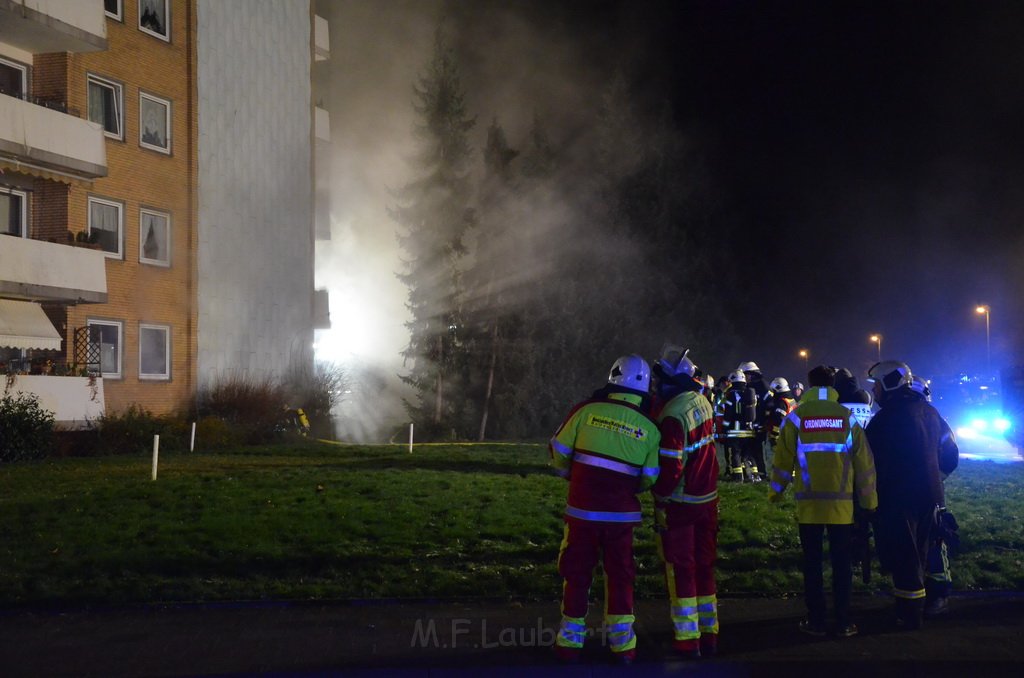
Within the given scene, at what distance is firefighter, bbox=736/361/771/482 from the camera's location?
51.3ft

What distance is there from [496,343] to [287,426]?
14706 millimetres

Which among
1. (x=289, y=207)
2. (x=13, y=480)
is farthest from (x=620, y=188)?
(x=13, y=480)

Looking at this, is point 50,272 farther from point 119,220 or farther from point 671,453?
Answer: point 671,453

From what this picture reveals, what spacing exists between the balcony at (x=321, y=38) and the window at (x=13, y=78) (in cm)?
1226

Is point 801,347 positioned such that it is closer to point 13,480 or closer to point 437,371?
point 437,371

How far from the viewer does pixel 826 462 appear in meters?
7.17

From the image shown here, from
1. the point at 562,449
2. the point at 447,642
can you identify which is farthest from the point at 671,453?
the point at 447,642

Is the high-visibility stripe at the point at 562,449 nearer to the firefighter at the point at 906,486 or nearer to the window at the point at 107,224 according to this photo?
the firefighter at the point at 906,486

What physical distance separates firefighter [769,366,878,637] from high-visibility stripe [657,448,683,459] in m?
1.23

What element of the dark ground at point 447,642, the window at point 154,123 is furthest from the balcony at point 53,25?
the dark ground at point 447,642

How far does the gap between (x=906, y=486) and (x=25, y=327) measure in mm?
19037

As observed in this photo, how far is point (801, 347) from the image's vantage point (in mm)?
63750

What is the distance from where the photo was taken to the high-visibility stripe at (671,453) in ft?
21.2

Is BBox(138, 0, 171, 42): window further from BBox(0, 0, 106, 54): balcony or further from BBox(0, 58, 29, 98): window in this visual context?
BBox(0, 58, 29, 98): window
